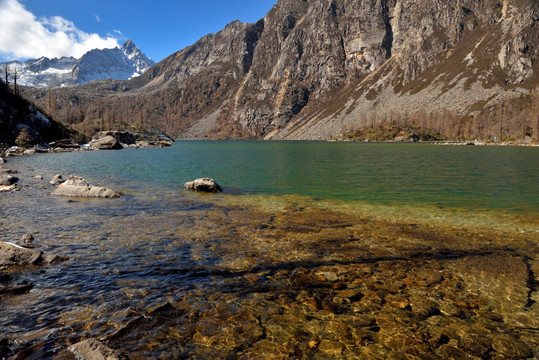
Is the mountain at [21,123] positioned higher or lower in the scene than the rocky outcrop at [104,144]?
higher

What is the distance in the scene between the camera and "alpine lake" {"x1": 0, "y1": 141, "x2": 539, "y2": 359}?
819 cm

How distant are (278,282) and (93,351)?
666cm

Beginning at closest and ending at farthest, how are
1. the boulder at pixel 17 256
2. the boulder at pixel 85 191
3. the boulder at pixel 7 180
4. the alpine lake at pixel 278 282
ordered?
1. the alpine lake at pixel 278 282
2. the boulder at pixel 17 256
3. the boulder at pixel 85 191
4. the boulder at pixel 7 180

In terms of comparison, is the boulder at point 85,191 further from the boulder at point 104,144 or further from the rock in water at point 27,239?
the boulder at point 104,144

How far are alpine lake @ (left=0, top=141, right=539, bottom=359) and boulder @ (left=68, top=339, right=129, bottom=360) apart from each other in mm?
428

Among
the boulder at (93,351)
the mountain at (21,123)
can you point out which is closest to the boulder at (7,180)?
the boulder at (93,351)

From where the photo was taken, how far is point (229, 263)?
1366 cm

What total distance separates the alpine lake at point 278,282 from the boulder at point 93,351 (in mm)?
428

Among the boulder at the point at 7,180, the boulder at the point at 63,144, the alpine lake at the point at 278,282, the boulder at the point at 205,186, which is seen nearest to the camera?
the alpine lake at the point at 278,282

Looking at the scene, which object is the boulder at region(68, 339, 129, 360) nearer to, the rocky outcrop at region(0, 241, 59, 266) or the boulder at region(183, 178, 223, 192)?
the rocky outcrop at region(0, 241, 59, 266)

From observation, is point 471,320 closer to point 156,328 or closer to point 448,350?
point 448,350

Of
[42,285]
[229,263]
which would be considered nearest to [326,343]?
[229,263]

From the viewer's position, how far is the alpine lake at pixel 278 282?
322 inches

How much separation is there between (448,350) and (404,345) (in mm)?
1107
